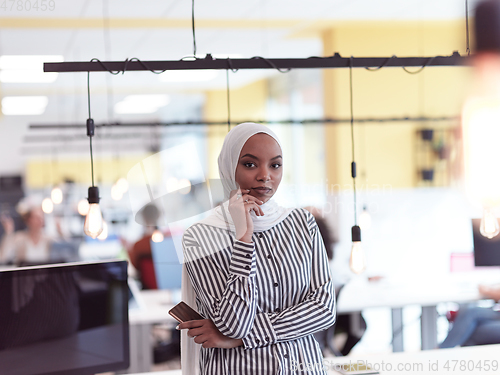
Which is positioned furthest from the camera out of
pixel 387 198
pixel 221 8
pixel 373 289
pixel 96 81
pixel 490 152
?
pixel 96 81

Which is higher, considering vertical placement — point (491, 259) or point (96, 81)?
point (96, 81)

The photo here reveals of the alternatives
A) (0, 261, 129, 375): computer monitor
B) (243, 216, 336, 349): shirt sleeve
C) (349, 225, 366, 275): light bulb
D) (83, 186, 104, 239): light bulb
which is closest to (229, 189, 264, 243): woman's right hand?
(243, 216, 336, 349): shirt sleeve

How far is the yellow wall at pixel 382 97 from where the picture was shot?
6.15 metres

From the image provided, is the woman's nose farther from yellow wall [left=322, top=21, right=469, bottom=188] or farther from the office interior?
yellow wall [left=322, top=21, right=469, bottom=188]

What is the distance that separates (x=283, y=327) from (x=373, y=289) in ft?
11.4

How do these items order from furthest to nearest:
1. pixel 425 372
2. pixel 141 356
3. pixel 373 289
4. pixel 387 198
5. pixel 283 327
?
pixel 387 198 → pixel 373 289 → pixel 141 356 → pixel 425 372 → pixel 283 327

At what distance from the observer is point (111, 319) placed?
1834 millimetres

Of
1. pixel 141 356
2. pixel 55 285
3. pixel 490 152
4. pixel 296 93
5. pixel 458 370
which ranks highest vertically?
pixel 296 93

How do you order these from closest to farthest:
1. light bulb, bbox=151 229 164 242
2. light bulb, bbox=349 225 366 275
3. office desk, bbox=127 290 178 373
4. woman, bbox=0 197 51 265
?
light bulb, bbox=349 225 366 275, office desk, bbox=127 290 178 373, light bulb, bbox=151 229 164 242, woman, bbox=0 197 51 265

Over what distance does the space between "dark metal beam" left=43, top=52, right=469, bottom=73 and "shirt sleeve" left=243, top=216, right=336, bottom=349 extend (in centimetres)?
100

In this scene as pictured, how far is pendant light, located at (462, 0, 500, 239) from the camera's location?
0.32 metres

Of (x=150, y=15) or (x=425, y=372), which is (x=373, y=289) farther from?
(x=150, y=15)

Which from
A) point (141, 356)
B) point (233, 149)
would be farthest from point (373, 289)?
point (233, 149)

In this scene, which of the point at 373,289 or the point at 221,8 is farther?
the point at 221,8
